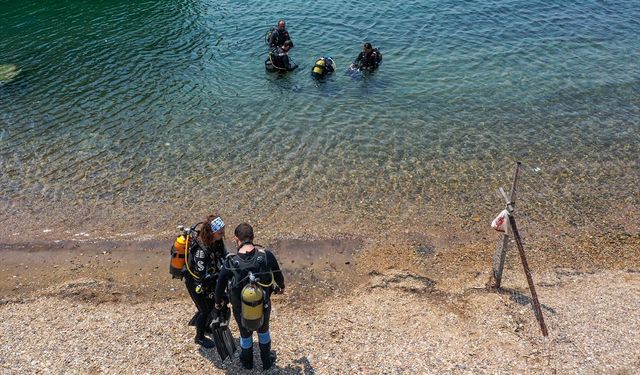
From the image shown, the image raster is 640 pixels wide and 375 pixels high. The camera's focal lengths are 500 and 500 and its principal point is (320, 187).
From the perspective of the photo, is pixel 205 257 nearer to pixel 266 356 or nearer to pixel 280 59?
pixel 266 356

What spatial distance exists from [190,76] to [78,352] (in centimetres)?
1407

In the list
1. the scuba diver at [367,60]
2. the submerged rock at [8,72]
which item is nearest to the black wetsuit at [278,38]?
the scuba diver at [367,60]

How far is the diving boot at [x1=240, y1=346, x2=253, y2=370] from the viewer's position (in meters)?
7.48

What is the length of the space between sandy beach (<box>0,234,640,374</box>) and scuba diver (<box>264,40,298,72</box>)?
10.4 metres

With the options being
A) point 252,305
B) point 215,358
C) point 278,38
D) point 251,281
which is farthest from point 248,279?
point 278,38

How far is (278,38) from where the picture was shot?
69.9 feet

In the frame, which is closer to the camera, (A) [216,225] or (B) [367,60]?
(A) [216,225]

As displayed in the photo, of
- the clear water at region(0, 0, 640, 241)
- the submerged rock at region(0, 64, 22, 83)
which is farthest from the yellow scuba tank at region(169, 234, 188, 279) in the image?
the submerged rock at region(0, 64, 22, 83)

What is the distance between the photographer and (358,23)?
80.3 feet

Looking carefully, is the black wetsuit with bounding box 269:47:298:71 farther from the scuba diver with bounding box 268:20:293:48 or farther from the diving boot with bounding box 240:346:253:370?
the diving boot with bounding box 240:346:253:370

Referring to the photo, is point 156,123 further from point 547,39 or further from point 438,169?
point 547,39

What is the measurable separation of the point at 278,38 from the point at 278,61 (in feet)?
6.05

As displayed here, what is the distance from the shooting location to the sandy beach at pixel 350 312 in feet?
25.8

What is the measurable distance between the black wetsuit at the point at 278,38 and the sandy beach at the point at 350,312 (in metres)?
12.2
